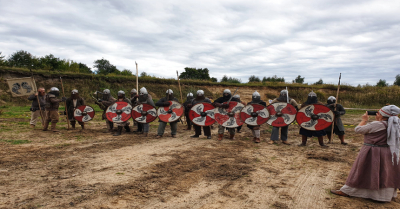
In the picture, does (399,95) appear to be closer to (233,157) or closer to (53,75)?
(233,157)

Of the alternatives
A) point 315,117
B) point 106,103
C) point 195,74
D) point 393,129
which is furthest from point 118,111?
point 195,74

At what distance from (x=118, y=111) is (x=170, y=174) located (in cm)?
511

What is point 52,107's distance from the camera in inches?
390

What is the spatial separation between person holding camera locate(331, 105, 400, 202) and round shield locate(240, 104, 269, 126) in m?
4.22

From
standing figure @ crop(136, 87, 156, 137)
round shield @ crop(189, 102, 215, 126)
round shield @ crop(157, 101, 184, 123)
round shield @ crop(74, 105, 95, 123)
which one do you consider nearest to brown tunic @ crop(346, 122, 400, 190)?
round shield @ crop(189, 102, 215, 126)

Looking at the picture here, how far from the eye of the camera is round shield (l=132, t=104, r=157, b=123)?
30.2 ft

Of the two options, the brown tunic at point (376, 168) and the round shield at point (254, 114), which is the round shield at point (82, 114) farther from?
the brown tunic at point (376, 168)

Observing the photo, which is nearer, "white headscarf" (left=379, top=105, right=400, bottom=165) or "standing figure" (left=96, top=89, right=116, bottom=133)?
"white headscarf" (left=379, top=105, right=400, bottom=165)

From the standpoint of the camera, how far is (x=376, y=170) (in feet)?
12.6

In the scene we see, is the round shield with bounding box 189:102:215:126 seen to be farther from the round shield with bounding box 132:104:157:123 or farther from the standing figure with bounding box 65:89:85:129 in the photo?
the standing figure with bounding box 65:89:85:129

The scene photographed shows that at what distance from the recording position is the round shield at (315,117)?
7719mm

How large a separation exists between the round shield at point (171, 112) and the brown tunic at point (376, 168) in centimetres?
580

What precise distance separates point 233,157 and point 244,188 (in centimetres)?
207

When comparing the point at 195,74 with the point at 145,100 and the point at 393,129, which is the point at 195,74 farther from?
the point at 393,129
